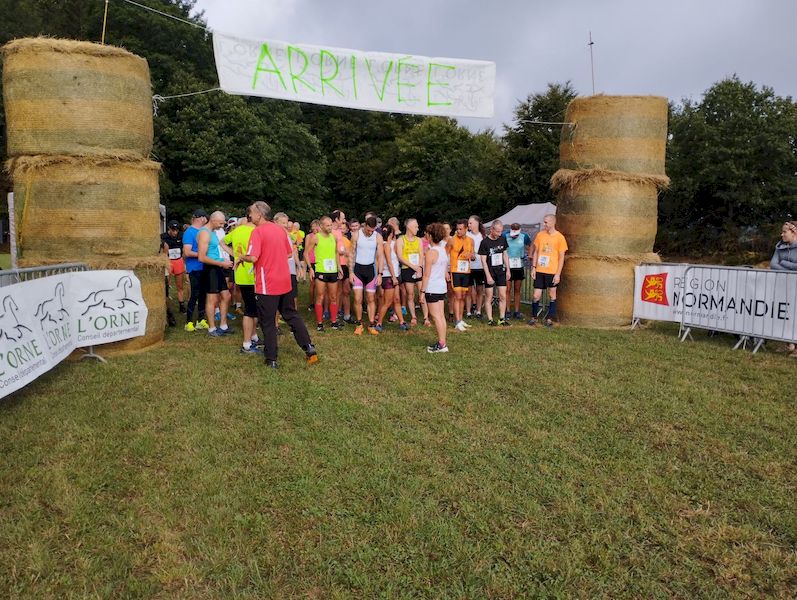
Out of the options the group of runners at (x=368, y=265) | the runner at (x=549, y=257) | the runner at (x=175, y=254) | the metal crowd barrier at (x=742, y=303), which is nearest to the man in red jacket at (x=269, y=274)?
the group of runners at (x=368, y=265)

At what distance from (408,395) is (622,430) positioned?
1.98m

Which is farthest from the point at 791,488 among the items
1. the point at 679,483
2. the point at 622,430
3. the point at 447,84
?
the point at 447,84

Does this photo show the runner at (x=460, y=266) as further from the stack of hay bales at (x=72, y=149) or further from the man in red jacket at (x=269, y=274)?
the stack of hay bales at (x=72, y=149)

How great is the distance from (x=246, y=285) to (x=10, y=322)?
2990mm

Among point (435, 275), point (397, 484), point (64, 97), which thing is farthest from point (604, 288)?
point (64, 97)

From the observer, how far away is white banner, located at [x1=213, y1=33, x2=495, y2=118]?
8234 mm

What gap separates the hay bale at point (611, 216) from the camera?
9.48m

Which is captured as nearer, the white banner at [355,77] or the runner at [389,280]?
the white banner at [355,77]

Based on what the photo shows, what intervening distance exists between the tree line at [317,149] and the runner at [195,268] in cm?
2256

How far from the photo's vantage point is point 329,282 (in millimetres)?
9336

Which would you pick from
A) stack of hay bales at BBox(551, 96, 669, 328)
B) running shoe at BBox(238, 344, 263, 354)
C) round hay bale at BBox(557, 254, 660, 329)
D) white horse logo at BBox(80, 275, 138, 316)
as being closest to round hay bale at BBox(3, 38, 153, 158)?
white horse logo at BBox(80, 275, 138, 316)

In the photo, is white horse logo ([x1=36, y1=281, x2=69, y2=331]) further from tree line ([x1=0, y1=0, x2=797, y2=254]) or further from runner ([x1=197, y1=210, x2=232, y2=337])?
tree line ([x1=0, y1=0, x2=797, y2=254])

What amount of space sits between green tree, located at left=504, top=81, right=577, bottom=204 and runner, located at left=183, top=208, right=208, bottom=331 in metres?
26.8

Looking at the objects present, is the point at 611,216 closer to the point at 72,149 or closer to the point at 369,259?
the point at 369,259
